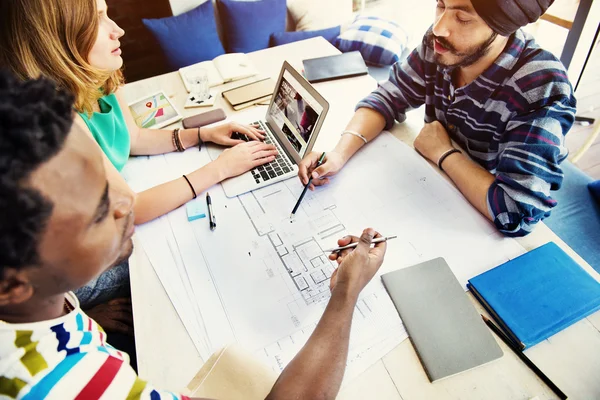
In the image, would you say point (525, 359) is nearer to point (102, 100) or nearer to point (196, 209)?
point (196, 209)

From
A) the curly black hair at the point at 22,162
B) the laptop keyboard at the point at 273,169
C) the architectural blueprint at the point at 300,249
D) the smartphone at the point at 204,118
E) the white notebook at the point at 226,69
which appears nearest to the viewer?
the curly black hair at the point at 22,162

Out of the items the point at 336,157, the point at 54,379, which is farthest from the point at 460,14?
the point at 54,379

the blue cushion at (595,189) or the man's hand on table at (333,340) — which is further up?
the man's hand on table at (333,340)

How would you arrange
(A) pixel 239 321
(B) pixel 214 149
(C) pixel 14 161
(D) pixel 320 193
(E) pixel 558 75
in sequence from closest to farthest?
(C) pixel 14 161 < (A) pixel 239 321 < (E) pixel 558 75 < (D) pixel 320 193 < (B) pixel 214 149

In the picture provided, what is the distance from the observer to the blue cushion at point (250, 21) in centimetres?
227

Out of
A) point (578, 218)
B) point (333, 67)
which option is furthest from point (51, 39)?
point (578, 218)

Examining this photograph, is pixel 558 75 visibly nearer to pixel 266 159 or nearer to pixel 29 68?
pixel 266 159

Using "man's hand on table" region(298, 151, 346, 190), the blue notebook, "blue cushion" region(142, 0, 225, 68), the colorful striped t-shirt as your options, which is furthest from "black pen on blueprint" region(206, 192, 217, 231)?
"blue cushion" region(142, 0, 225, 68)

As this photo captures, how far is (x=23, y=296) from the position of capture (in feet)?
1.59

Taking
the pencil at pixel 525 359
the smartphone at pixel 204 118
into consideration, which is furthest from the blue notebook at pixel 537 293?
the smartphone at pixel 204 118

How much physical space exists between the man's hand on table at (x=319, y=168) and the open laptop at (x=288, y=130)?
0.03 metres

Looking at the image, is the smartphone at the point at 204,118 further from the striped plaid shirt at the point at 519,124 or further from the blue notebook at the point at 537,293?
the blue notebook at the point at 537,293

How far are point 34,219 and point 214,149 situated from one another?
0.84 metres

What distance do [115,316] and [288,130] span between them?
2.34 ft
